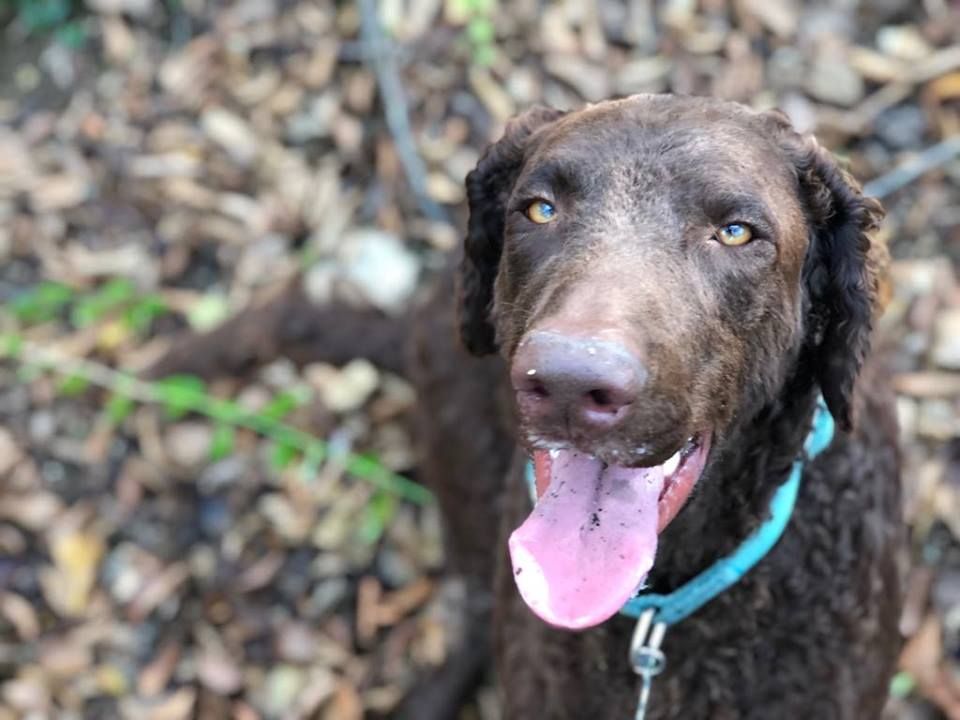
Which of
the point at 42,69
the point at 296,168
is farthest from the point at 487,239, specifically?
the point at 42,69

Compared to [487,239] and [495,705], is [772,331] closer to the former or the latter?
[487,239]

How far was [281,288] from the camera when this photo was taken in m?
3.73

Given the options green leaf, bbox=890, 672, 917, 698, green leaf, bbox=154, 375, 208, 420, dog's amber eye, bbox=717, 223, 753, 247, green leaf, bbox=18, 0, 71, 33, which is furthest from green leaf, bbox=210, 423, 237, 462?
dog's amber eye, bbox=717, 223, 753, 247

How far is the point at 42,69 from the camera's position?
450 centimetres

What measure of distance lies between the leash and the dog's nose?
0.57 meters

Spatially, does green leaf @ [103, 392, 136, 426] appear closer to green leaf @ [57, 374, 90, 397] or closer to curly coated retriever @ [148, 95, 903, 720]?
green leaf @ [57, 374, 90, 397]

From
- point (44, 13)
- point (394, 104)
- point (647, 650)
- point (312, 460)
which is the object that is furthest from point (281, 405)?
point (44, 13)

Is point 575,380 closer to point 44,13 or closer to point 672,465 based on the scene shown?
point 672,465

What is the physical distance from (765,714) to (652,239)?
1050 mm

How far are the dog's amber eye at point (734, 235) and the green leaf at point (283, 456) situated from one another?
2127 millimetres

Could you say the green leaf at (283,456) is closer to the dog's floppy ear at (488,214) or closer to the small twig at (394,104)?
the small twig at (394,104)

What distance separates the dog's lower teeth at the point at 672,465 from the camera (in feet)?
6.11

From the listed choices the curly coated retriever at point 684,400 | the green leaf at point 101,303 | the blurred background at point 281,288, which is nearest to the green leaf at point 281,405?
the blurred background at point 281,288

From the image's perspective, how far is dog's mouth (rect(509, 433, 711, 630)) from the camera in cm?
178
